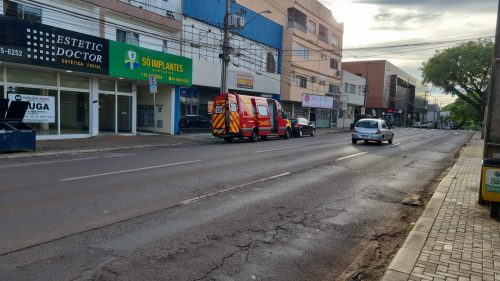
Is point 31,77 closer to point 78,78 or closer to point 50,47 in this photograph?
point 50,47

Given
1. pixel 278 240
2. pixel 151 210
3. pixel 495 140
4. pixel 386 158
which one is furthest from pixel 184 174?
pixel 386 158

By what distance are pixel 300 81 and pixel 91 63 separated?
28.7 metres

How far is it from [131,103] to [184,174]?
51.9 feet

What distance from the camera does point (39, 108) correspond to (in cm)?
1933

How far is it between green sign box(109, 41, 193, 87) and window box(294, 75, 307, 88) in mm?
19325

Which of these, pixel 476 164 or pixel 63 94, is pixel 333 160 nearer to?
pixel 476 164

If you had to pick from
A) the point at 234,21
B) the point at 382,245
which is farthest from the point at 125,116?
the point at 382,245

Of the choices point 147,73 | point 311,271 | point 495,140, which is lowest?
point 311,271

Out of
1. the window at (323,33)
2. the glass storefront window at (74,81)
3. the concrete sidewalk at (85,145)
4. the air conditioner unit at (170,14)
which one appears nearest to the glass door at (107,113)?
the concrete sidewalk at (85,145)

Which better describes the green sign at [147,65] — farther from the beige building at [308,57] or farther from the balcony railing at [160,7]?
the beige building at [308,57]

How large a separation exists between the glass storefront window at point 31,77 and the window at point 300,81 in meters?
28.7

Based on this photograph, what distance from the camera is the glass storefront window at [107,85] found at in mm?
23094

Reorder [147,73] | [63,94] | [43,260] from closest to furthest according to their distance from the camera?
A: [43,260]
[63,94]
[147,73]

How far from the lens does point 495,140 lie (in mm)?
7711
